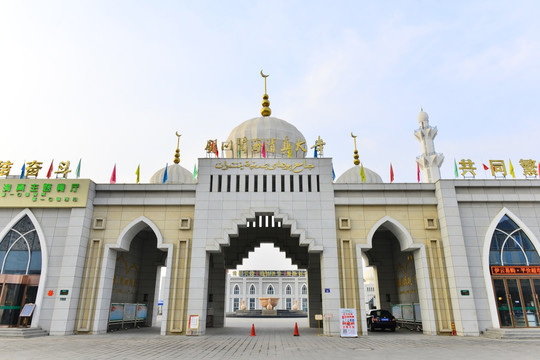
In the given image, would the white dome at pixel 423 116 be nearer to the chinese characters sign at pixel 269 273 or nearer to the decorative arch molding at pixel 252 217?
the decorative arch molding at pixel 252 217

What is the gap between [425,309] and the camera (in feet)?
57.9

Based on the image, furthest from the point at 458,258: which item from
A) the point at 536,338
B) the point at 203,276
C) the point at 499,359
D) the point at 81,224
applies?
the point at 81,224

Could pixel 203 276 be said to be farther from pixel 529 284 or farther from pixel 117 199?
pixel 529 284

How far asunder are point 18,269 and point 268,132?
17.1m

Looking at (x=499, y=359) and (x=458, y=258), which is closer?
(x=499, y=359)

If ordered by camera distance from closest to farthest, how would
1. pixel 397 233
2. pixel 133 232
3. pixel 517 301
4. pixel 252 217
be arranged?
1. pixel 517 301
2. pixel 252 217
3. pixel 397 233
4. pixel 133 232

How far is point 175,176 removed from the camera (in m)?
28.0

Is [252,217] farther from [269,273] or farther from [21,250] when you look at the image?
[269,273]

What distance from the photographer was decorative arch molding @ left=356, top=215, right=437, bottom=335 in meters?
17.4

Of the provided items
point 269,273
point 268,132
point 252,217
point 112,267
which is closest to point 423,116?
point 268,132

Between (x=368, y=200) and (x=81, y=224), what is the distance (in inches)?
621

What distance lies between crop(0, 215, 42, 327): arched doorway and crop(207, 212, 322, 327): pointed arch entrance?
10.5m

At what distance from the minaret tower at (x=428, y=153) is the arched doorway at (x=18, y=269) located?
3375cm

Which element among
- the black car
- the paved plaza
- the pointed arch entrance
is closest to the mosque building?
the black car
